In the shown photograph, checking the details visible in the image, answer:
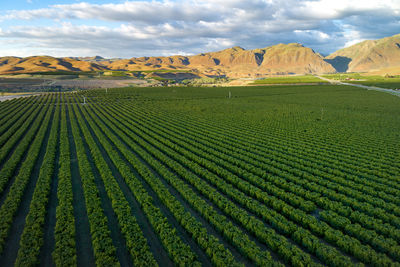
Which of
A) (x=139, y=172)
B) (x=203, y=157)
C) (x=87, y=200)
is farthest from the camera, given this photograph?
(x=203, y=157)

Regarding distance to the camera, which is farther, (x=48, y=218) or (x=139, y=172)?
(x=139, y=172)

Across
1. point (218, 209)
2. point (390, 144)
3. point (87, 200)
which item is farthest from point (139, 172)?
point (390, 144)

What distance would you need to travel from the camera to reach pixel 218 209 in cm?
1759

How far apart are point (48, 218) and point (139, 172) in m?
8.90

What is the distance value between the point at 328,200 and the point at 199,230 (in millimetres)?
10277

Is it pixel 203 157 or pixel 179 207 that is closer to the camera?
pixel 179 207

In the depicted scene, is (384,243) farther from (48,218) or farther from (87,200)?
(48,218)

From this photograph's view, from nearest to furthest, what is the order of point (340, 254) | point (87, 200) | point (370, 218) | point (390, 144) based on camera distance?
point (340, 254)
point (370, 218)
point (87, 200)
point (390, 144)

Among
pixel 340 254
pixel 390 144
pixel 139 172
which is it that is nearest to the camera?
pixel 340 254

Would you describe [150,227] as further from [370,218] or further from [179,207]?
[370,218]

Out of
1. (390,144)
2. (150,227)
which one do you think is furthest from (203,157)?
(390,144)

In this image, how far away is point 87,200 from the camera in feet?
58.5

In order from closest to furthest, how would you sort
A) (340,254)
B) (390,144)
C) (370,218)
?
(340,254) < (370,218) < (390,144)

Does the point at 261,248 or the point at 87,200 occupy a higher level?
the point at 87,200
